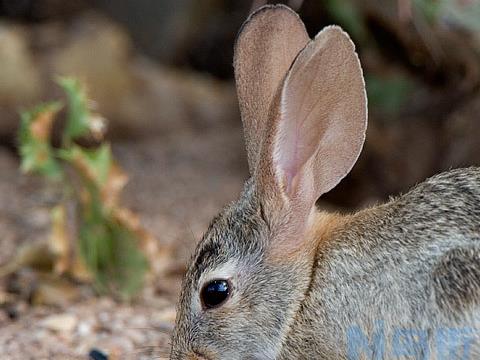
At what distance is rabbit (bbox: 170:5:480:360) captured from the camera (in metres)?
3.69

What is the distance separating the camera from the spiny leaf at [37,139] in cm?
529

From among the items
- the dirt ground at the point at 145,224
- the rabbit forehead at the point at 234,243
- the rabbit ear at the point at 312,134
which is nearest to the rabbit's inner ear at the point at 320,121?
the rabbit ear at the point at 312,134

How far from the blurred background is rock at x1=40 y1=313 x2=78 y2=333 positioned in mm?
38

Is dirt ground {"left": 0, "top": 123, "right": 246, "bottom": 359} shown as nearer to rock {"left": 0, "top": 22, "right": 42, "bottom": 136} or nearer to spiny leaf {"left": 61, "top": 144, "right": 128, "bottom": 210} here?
rock {"left": 0, "top": 22, "right": 42, "bottom": 136}

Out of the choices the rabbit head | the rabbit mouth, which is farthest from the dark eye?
the rabbit mouth

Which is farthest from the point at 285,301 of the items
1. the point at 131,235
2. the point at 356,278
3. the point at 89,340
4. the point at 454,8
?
the point at 454,8

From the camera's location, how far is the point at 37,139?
17.6 ft

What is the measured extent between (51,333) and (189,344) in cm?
113

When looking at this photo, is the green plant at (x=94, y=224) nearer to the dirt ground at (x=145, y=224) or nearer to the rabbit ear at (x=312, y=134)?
the dirt ground at (x=145, y=224)

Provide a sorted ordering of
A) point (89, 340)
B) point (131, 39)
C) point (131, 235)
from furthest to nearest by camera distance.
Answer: point (131, 39) < point (131, 235) < point (89, 340)

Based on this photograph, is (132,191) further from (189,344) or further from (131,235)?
(189,344)

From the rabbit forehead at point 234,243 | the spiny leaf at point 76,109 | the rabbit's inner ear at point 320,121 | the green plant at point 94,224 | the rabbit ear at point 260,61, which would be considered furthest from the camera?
the green plant at point 94,224

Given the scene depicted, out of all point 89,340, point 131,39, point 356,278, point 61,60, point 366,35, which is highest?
point 131,39

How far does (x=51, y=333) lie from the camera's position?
4.98 metres
